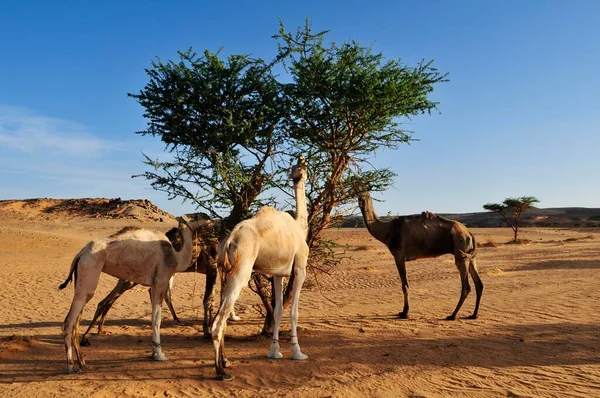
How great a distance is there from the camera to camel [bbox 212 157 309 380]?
7.20 meters

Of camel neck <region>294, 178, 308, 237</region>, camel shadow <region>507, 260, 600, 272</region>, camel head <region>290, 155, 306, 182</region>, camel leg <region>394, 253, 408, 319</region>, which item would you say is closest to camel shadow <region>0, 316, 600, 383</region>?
camel leg <region>394, 253, 408, 319</region>

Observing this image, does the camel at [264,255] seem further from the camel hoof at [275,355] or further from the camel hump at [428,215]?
the camel hump at [428,215]

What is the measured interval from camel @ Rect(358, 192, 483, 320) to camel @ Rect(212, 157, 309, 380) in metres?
4.83

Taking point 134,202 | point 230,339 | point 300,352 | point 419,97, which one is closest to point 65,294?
point 230,339

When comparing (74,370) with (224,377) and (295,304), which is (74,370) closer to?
(224,377)

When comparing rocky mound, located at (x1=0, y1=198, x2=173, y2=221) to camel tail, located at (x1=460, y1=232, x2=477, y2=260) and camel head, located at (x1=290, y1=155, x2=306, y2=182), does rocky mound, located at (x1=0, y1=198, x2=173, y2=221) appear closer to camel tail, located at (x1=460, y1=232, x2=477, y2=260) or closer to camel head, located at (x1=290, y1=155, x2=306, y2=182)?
camel tail, located at (x1=460, y1=232, x2=477, y2=260)

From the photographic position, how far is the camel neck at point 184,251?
28.3 feet

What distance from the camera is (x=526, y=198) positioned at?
1873 inches

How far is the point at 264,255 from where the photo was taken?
7.81 m

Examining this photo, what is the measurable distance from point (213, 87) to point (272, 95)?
122 cm

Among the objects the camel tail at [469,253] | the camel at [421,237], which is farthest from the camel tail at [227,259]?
the camel tail at [469,253]

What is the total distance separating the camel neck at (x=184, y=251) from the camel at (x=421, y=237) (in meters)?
5.58

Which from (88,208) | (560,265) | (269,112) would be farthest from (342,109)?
(88,208)

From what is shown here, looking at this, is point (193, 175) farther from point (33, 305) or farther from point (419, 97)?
point (33, 305)
